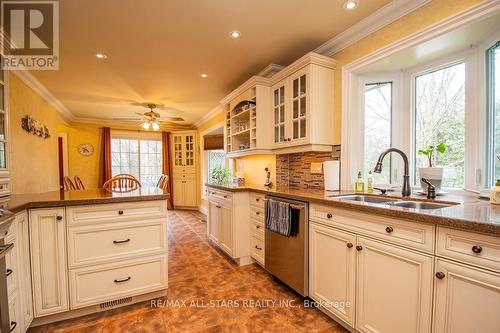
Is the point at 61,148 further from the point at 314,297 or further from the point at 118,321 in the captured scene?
the point at 314,297

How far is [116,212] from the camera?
6.04 feet

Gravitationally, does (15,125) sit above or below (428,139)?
above

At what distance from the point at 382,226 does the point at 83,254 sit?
2109 mm

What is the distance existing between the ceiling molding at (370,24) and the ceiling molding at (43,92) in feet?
12.3

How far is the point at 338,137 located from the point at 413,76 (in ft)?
2.71

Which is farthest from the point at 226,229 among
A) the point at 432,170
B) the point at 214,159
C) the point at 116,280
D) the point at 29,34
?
the point at 214,159

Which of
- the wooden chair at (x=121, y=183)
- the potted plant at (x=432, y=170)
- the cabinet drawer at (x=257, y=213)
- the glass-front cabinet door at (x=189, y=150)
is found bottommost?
the cabinet drawer at (x=257, y=213)

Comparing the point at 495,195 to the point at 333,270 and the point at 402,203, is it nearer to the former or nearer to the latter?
the point at 402,203

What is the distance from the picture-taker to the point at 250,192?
8.99 feet

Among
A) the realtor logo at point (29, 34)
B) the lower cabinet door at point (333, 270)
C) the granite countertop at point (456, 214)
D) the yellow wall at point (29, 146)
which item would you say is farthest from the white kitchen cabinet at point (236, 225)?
the yellow wall at point (29, 146)

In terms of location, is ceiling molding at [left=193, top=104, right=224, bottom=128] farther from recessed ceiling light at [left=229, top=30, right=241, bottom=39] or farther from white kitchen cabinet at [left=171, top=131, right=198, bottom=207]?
recessed ceiling light at [left=229, top=30, right=241, bottom=39]

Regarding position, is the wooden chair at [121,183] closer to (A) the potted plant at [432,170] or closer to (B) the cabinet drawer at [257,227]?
(B) the cabinet drawer at [257,227]

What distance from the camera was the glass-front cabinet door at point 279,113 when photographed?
271 centimetres

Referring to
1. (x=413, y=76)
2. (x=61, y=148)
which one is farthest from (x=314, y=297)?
(x=61, y=148)
